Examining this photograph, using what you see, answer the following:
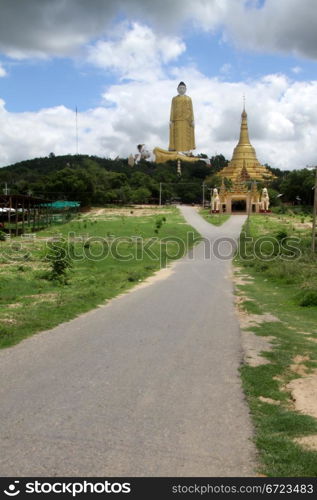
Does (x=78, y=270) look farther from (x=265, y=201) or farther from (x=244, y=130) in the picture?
(x=244, y=130)

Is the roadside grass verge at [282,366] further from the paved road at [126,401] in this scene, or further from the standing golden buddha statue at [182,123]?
the standing golden buddha statue at [182,123]

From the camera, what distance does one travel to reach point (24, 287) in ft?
57.9

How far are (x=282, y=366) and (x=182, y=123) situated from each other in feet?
389

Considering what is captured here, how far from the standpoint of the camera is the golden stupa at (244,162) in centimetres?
10256

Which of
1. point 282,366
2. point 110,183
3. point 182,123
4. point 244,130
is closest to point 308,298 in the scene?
point 282,366

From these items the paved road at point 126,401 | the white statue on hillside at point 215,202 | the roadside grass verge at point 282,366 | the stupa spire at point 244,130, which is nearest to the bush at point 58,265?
the roadside grass verge at point 282,366

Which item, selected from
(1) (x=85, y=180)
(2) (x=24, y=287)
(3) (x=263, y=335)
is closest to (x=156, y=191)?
(1) (x=85, y=180)

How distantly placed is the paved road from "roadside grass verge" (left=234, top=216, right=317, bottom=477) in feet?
0.76

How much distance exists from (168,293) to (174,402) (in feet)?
35.6

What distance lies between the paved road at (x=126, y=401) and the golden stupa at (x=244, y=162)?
91580 millimetres

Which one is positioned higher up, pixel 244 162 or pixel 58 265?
pixel 244 162

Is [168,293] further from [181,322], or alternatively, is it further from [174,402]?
[174,402]


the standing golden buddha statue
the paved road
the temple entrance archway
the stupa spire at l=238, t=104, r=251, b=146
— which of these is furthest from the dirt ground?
the standing golden buddha statue

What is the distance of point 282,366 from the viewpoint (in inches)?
339
